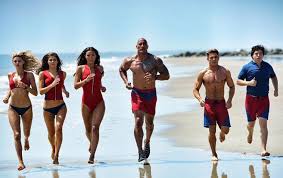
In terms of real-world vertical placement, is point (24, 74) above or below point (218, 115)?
above

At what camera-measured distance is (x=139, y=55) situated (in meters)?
10.8

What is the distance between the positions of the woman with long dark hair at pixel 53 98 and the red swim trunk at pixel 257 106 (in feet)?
9.84

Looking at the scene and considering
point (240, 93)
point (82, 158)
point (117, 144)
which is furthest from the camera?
point (240, 93)

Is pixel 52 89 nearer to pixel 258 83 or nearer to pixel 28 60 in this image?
pixel 28 60

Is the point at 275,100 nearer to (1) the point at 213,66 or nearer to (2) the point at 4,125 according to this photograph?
(2) the point at 4,125

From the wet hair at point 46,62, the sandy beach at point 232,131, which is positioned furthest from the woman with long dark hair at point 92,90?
the sandy beach at point 232,131

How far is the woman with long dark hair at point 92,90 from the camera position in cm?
1036

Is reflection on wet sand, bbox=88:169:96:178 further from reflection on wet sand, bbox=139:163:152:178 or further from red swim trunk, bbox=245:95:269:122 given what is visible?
red swim trunk, bbox=245:95:269:122

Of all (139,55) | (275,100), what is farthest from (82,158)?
(275,100)

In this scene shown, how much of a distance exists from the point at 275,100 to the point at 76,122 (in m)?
6.44

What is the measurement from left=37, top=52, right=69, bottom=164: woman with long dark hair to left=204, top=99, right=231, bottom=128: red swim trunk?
2211 millimetres

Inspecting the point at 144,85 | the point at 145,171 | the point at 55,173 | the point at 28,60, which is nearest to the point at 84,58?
the point at 28,60

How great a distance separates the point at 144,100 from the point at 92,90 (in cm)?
86

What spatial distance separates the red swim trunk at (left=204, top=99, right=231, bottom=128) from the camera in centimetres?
1029
